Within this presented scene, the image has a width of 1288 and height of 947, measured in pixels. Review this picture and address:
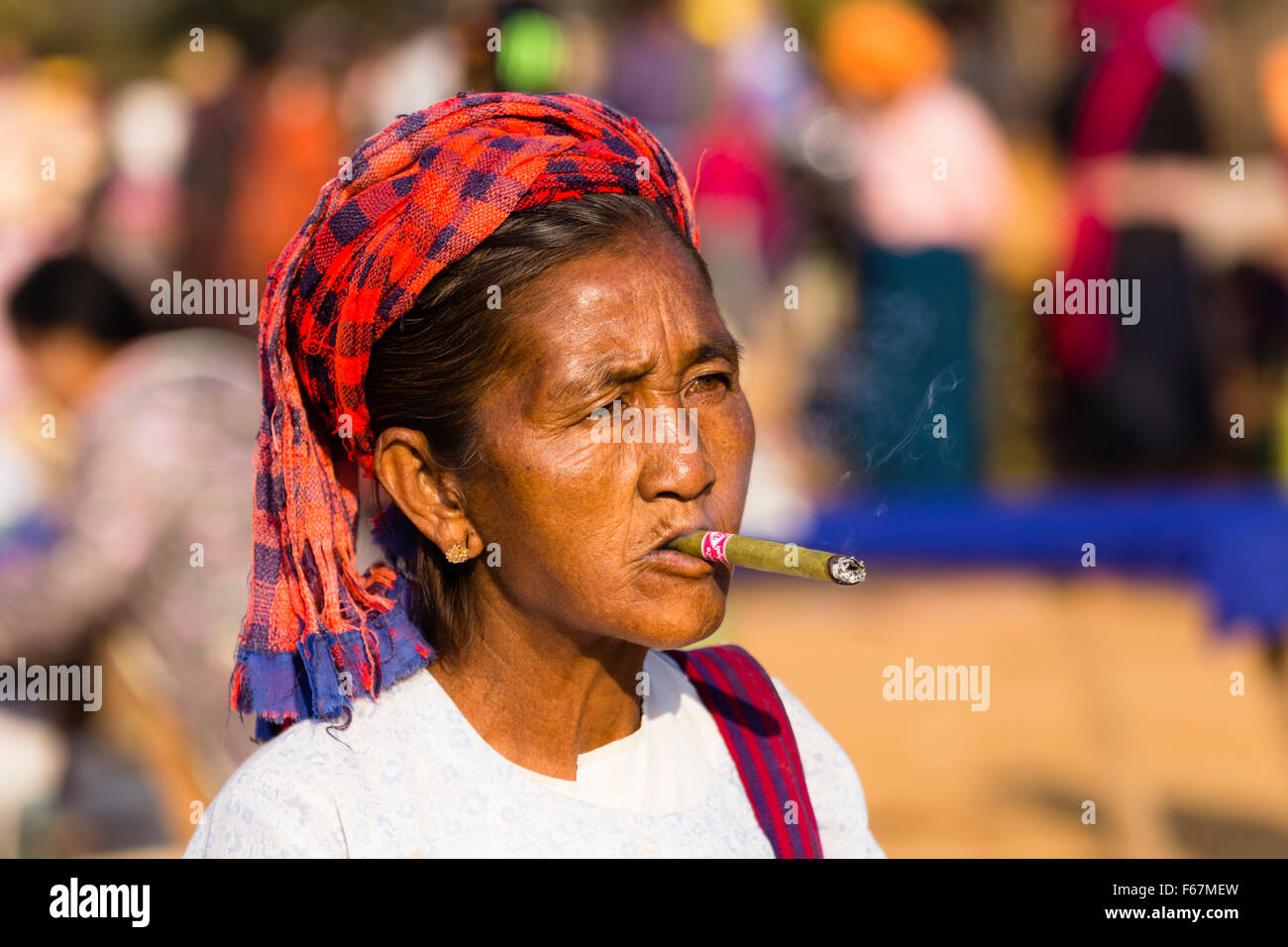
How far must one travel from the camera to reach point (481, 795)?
193 cm

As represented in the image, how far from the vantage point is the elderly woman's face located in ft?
6.28

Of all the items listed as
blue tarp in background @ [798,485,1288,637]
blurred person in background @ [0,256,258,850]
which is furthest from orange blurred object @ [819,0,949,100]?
blurred person in background @ [0,256,258,850]

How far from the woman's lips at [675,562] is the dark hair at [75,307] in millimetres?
3760

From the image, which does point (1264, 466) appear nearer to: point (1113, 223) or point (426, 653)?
point (1113, 223)

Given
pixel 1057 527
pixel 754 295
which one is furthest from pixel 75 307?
pixel 754 295

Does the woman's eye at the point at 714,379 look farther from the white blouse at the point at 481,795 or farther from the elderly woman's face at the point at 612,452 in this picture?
the white blouse at the point at 481,795

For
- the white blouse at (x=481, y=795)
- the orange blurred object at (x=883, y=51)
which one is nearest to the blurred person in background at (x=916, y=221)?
the orange blurred object at (x=883, y=51)

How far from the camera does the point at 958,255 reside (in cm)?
882

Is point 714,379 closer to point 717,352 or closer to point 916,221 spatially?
point 717,352

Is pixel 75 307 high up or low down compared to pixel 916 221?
down

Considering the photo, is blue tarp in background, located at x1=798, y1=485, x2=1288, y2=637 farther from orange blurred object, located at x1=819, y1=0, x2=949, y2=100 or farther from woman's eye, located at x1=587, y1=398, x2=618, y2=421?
woman's eye, located at x1=587, y1=398, x2=618, y2=421

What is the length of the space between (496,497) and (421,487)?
0.13m

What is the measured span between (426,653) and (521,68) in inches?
66.3

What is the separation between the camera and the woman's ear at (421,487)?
6.68 feet
